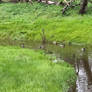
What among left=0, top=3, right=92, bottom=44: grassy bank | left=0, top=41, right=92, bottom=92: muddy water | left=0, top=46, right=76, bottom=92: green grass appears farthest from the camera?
left=0, top=3, right=92, bottom=44: grassy bank

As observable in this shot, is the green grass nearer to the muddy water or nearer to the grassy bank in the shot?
the muddy water

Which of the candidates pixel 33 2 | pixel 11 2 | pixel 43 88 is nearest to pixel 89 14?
pixel 33 2

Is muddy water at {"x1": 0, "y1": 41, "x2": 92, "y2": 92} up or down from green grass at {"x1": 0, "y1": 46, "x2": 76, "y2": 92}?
down

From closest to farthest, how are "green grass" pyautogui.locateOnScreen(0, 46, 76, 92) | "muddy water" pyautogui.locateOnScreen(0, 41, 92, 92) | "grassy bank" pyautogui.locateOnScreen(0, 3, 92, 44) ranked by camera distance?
"green grass" pyautogui.locateOnScreen(0, 46, 76, 92) < "muddy water" pyautogui.locateOnScreen(0, 41, 92, 92) < "grassy bank" pyautogui.locateOnScreen(0, 3, 92, 44)

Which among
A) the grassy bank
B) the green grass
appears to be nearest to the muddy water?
the green grass

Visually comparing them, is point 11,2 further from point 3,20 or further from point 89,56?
point 89,56

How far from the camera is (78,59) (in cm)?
2689

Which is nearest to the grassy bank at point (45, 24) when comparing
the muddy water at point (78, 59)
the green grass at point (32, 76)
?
the muddy water at point (78, 59)

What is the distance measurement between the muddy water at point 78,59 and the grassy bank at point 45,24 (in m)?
2.53

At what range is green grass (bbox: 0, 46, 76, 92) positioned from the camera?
1573 centimetres

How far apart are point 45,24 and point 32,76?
24.9 metres

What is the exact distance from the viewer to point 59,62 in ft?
76.2

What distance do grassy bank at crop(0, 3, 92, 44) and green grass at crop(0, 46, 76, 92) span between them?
15503 millimetres

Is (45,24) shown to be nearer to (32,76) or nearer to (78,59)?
(78,59)
